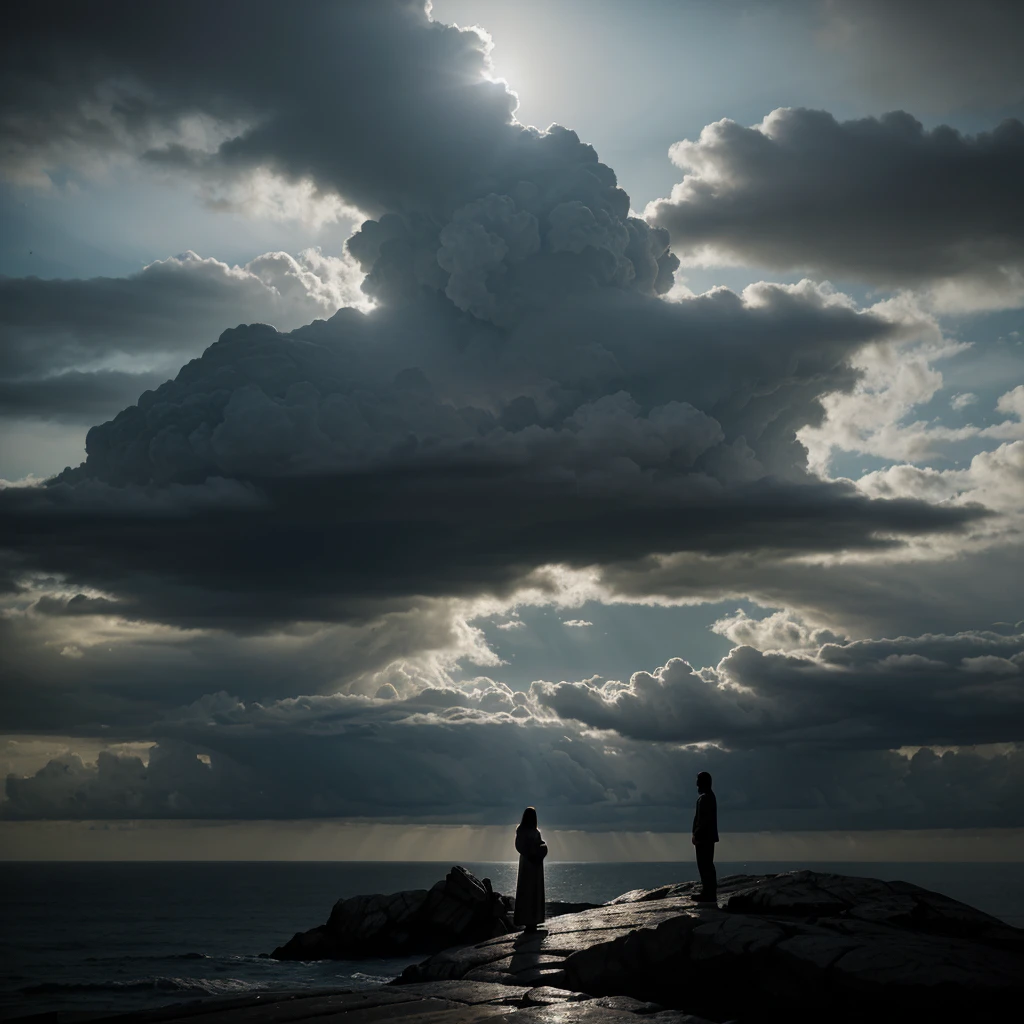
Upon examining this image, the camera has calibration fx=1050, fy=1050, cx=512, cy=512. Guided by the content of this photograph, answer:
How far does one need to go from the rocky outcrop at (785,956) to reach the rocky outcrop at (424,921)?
26.4 m

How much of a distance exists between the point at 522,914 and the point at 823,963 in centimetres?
994

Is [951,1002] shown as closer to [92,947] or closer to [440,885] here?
[440,885]

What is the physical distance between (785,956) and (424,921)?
36.8 meters

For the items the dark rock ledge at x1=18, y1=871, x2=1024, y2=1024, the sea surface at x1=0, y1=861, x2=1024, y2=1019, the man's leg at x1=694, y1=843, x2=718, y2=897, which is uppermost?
the man's leg at x1=694, y1=843, x2=718, y2=897

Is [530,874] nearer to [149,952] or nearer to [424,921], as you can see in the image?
[424,921]

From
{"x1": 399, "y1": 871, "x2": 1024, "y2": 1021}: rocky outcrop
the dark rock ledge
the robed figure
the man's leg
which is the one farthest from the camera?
the robed figure

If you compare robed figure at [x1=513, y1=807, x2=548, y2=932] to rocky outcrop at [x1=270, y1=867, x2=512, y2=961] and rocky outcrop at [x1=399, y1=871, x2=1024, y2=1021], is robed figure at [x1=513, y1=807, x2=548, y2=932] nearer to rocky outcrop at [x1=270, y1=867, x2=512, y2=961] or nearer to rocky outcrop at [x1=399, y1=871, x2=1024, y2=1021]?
rocky outcrop at [x1=399, y1=871, x2=1024, y2=1021]

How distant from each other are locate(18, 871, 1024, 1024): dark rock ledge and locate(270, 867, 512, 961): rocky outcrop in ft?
89.6

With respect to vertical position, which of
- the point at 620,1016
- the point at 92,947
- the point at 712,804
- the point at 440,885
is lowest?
the point at 92,947

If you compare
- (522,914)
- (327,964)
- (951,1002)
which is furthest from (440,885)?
(951,1002)

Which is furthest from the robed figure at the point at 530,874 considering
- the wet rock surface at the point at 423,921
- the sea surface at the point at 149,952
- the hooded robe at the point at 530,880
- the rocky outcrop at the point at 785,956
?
the wet rock surface at the point at 423,921

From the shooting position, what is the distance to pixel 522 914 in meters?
24.5

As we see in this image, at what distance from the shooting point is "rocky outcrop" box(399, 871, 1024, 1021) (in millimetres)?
15078

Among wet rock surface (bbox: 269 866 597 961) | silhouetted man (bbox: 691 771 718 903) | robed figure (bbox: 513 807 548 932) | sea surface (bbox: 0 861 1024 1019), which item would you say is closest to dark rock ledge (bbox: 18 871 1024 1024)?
silhouetted man (bbox: 691 771 718 903)
